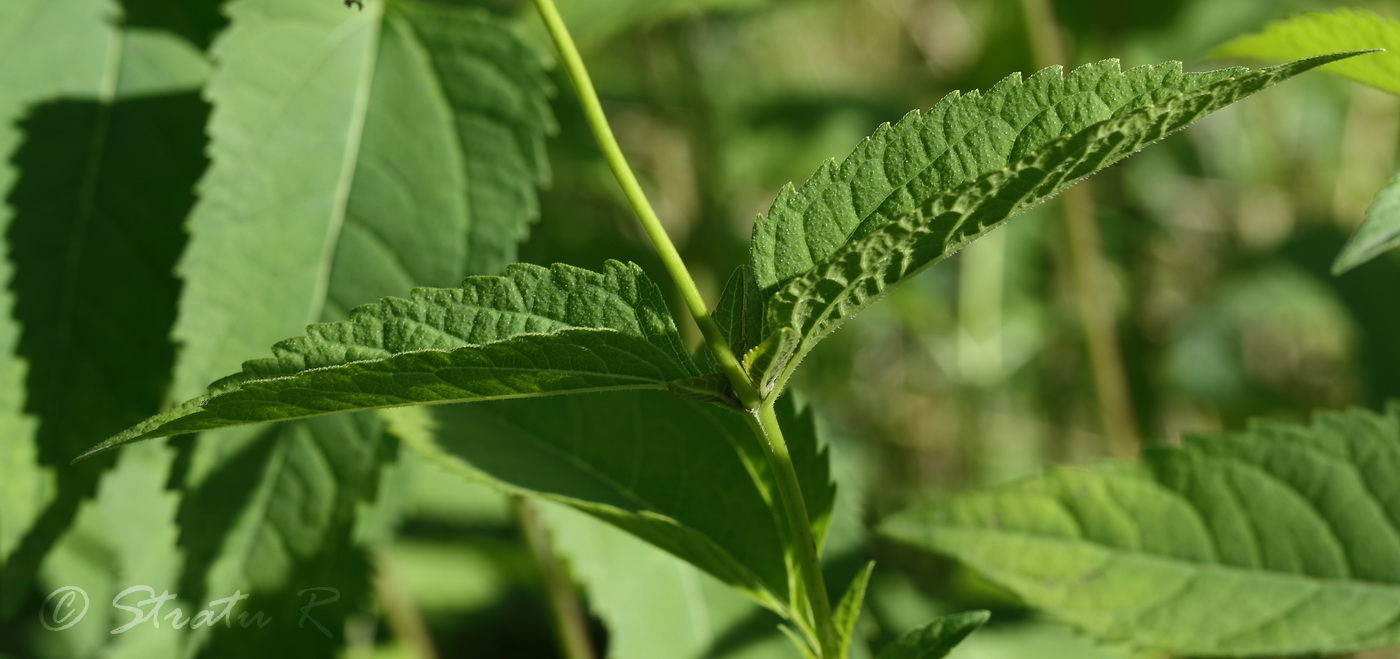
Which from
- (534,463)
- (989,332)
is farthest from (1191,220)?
(534,463)

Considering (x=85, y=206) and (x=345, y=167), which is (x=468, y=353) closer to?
(x=345, y=167)

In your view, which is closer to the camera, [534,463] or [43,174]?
[534,463]

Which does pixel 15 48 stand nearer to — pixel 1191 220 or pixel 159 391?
pixel 159 391

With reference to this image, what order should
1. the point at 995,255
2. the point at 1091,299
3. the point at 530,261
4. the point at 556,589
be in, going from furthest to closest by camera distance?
the point at 995,255 < the point at 1091,299 < the point at 556,589 < the point at 530,261

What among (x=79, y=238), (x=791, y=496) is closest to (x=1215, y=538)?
(x=791, y=496)

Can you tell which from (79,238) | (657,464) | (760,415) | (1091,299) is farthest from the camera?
(1091,299)

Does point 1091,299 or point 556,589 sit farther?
point 1091,299

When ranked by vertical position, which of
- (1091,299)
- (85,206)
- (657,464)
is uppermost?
(85,206)
